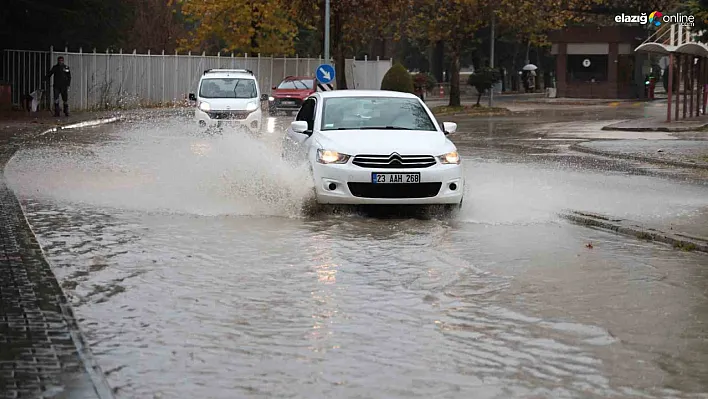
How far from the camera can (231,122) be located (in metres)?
30.7

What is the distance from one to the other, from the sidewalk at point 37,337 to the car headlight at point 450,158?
465 cm

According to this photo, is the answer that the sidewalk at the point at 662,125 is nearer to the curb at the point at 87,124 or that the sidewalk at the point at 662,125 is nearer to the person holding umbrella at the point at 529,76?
the curb at the point at 87,124

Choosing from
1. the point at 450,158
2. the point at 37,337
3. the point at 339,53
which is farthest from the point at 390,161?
the point at 339,53

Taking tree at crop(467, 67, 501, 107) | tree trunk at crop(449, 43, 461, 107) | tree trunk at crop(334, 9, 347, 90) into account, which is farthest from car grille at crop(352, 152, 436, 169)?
tree at crop(467, 67, 501, 107)

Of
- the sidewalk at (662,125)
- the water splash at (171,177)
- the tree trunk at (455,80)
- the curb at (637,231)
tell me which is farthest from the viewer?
the tree trunk at (455,80)

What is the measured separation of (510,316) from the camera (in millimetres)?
8648

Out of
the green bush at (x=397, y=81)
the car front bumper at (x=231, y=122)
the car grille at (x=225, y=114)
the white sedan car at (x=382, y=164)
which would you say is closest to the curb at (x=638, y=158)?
the car front bumper at (x=231, y=122)

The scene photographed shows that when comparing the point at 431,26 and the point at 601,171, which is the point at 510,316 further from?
the point at 431,26

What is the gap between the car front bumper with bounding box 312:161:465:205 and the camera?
14.0 metres

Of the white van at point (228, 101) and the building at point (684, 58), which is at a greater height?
the building at point (684, 58)

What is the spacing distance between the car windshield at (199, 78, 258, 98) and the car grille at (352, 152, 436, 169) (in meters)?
17.7

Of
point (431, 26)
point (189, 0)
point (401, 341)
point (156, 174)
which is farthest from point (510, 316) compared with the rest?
point (189, 0)

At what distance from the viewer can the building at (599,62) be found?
240 feet

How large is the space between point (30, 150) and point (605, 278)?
1677 centimetres
